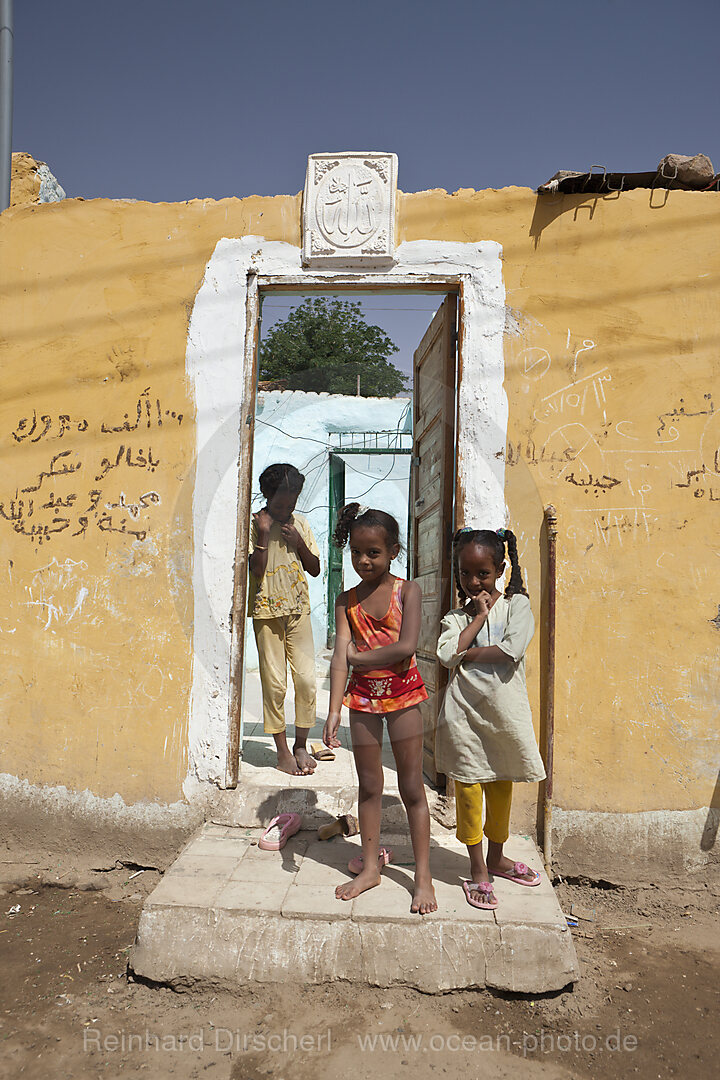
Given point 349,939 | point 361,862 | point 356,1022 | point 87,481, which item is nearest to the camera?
point 356,1022

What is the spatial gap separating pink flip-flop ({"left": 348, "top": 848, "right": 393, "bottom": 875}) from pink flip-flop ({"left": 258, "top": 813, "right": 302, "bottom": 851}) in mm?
389

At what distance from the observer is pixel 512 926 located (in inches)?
111

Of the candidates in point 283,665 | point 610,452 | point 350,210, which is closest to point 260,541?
point 283,665

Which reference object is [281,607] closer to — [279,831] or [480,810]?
[279,831]

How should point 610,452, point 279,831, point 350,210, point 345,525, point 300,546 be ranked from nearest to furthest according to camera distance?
point 345,525 < point 279,831 < point 610,452 < point 350,210 < point 300,546

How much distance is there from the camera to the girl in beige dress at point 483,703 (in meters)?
2.91

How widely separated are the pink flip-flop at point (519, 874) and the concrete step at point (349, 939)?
0.18ft

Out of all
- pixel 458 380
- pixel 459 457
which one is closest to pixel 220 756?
pixel 459 457

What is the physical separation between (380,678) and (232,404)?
180 cm

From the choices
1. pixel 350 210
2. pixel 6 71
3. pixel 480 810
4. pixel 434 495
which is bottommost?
pixel 480 810

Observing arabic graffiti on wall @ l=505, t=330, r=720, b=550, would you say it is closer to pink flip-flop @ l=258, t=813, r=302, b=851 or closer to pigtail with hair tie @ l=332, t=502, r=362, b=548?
pigtail with hair tie @ l=332, t=502, r=362, b=548

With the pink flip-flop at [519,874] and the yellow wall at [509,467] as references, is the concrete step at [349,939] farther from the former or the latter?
the yellow wall at [509,467]

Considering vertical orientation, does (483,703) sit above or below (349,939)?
above

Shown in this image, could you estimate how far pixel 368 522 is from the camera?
2.87 m
